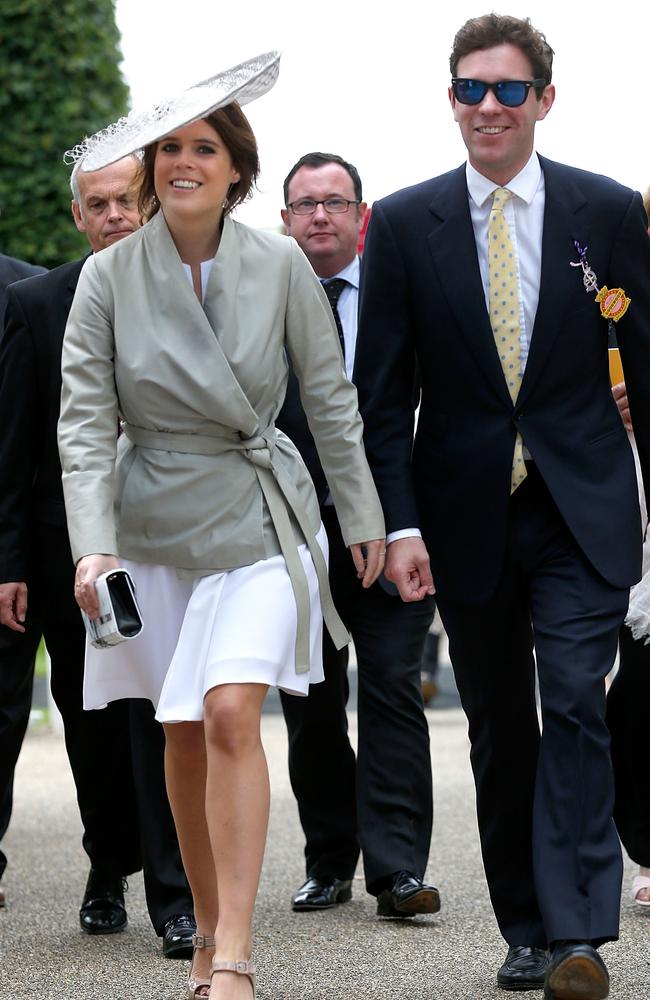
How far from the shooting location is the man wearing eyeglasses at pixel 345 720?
5699 millimetres

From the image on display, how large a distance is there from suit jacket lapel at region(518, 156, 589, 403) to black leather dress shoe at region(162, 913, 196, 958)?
5.78 ft

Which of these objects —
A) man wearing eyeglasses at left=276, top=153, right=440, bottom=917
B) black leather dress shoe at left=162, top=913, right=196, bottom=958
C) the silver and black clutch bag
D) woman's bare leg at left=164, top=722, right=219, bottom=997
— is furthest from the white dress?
man wearing eyeglasses at left=276, top=153, right=440, bottom=917

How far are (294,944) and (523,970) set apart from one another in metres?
0.93

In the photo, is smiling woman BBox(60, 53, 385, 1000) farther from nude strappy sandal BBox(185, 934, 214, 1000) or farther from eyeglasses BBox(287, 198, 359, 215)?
eyeglasses BBox(287, 198, 359, 215)

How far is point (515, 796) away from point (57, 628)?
5.28 ft

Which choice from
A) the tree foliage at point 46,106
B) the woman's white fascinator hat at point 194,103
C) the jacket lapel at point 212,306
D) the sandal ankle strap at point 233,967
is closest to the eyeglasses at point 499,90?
the woman's white fascinator hat at point 194,103

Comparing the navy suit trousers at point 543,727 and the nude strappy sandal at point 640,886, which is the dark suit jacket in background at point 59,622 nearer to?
the navy suit trousers at point 543,727

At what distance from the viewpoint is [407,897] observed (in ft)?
18.0

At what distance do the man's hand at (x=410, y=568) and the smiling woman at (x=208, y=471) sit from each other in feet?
0.22

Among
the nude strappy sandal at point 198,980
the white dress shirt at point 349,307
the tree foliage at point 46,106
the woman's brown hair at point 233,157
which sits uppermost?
the tree foliage at point 46,106

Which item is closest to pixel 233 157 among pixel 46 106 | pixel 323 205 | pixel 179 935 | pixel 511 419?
pixel 511 419

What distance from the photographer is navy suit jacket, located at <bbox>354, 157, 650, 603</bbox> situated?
172 inches

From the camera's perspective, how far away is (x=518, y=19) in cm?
445

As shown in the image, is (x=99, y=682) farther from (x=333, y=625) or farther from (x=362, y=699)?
(x=362, y=699)
